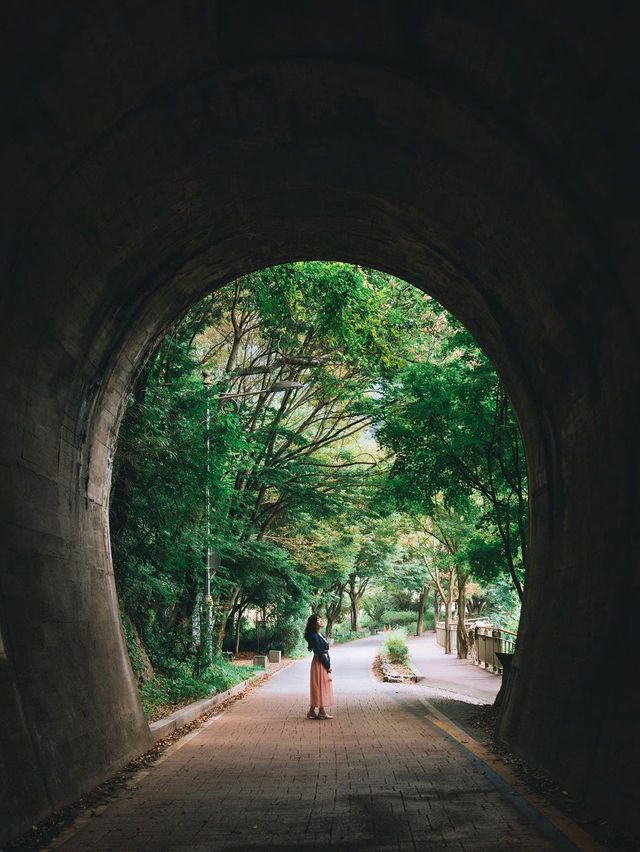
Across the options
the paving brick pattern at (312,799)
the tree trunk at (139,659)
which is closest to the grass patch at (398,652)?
the tree trunk at (139,659)

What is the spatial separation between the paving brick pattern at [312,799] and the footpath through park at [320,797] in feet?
0.03

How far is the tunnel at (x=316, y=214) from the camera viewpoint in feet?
17.8

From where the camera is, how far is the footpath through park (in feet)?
17.2

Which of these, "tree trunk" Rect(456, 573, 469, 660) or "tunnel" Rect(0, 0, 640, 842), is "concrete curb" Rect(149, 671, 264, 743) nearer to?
"tunnel" Rect(0, 0, 640, 842)

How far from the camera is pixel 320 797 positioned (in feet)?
21.6

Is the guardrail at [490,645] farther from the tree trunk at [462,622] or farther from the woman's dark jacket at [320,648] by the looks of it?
the woman's dark jacket at [320,648]

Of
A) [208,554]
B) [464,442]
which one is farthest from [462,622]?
[464,442]

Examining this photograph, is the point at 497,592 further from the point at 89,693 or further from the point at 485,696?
the point at 89,693

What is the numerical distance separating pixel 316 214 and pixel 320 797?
6.14 m

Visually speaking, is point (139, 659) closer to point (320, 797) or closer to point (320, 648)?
point (320, 648)

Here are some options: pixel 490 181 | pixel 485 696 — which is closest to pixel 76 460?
pixel 490 181

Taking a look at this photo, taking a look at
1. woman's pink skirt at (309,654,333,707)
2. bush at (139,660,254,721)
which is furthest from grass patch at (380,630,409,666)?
woman's pink skirt at (309,654,333,707)

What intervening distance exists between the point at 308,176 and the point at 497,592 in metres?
41.3

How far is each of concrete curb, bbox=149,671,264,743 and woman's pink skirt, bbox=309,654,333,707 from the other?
6.30 feet
